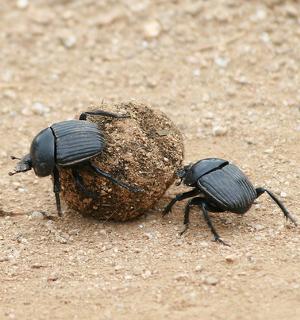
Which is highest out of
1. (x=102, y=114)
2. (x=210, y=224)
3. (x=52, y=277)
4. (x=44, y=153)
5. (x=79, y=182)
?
(x=102, y=114)

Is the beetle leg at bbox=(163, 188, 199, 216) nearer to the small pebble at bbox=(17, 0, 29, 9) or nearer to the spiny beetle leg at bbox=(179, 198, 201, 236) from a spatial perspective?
the spiny beetle leg at bbox=(179, 198, 201, 236)

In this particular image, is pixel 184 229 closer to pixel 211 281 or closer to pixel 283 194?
pixel 211 281

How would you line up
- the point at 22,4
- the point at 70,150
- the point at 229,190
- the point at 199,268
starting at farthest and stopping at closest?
the point at 22,4
the point at 229,190
the point at 70,150
the point at 199,268

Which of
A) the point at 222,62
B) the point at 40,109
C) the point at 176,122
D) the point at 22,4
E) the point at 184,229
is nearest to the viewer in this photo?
the point at 184,229

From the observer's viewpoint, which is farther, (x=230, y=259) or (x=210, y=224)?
(x=210, y=224)

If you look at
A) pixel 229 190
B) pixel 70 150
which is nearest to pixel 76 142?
pixel 70 150

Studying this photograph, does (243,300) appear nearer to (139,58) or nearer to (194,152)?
(194,152)
